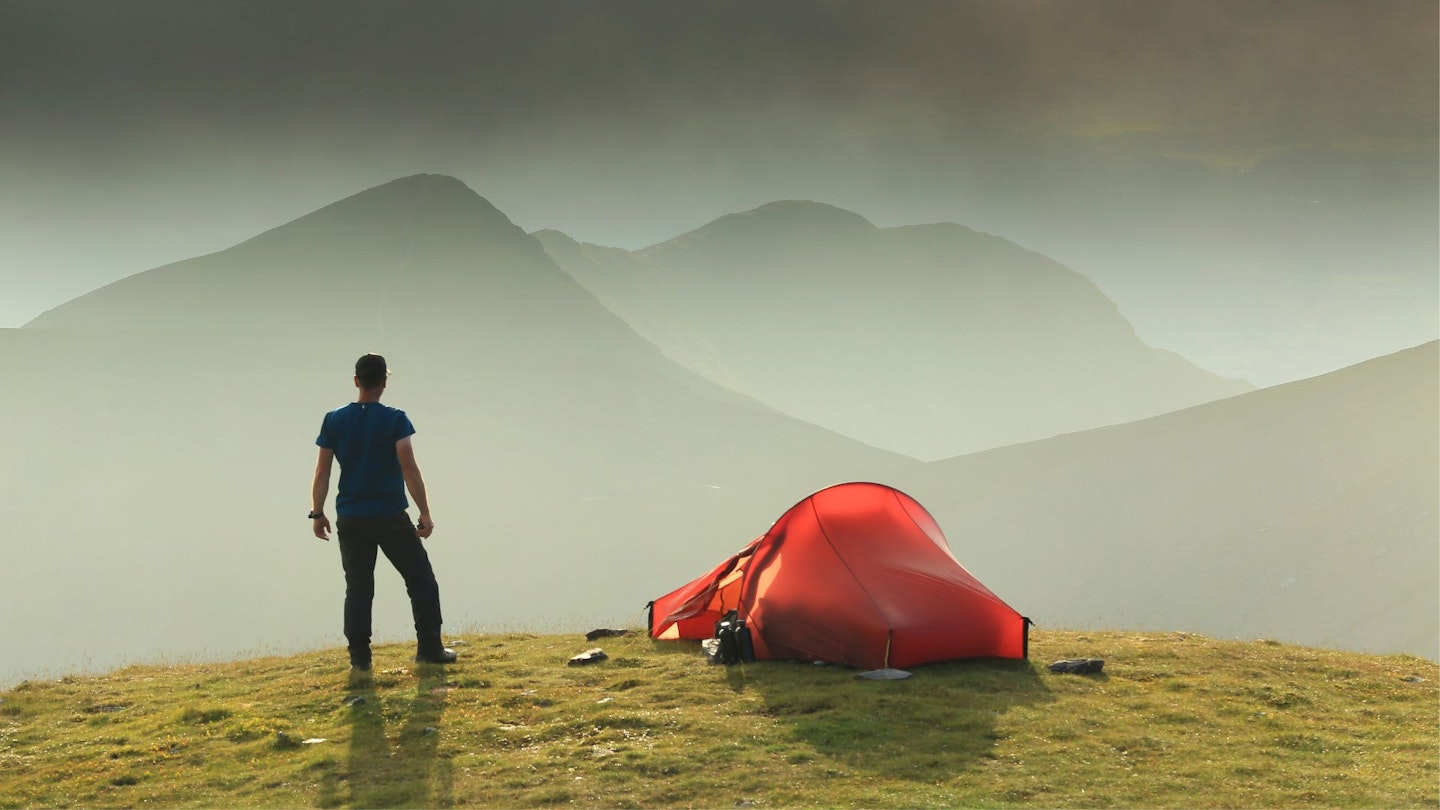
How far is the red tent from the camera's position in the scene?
1355 centimetres

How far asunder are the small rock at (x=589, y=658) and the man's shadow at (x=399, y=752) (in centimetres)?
202

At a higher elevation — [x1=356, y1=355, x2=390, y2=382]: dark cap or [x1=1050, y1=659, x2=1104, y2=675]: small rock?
[x1=356, y1=355, x2=390, y2=382]: dark cap

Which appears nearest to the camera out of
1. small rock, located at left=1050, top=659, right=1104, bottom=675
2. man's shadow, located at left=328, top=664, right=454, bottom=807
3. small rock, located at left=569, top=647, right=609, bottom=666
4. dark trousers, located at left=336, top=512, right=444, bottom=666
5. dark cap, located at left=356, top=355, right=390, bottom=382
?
man's shadow, located at left=328, top=664, right=454, bottom=807

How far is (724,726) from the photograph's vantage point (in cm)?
1088

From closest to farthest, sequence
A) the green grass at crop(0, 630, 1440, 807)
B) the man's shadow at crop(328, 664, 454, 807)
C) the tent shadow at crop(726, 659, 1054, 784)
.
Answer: the man's shadow at crop(328, 664, 454, 807) → the green grass at crop(0, 630, 1440, 807) → the tent shadow at crop(726, 659, 1054, 784)

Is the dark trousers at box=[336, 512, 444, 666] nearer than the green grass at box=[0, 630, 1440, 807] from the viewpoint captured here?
No

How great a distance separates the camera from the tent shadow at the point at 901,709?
9.91m

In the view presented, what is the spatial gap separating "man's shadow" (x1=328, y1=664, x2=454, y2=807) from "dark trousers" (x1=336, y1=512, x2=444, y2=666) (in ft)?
2.64

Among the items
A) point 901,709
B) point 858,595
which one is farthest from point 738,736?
point 858,595

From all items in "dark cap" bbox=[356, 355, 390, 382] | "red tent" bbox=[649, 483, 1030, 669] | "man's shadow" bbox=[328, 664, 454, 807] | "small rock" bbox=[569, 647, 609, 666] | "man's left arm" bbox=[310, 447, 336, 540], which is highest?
"dark cap" bbox=[356, 355, 390, 382]

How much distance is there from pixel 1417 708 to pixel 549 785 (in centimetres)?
969

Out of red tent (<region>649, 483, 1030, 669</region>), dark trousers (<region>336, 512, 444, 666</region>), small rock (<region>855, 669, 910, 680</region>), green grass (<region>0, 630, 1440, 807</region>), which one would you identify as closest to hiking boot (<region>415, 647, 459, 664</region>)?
green grass (<region>0, 630, 1440, 807</region>)

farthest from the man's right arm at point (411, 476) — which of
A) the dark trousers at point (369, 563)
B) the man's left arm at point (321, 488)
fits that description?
the man's left arm at point (321, 488)

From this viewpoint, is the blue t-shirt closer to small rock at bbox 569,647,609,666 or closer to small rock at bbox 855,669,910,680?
small rock at bbox 569,647,609,666
